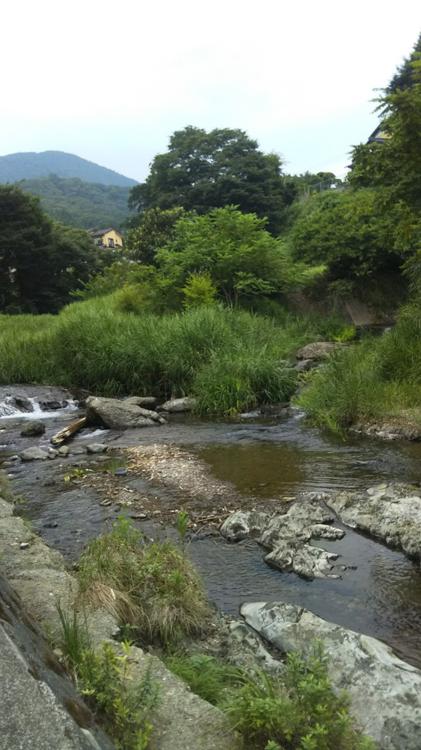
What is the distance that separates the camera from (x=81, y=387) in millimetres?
14211

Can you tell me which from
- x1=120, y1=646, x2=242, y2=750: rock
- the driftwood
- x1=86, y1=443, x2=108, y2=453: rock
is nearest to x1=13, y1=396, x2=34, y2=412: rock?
the driftwood

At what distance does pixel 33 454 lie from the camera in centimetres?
879

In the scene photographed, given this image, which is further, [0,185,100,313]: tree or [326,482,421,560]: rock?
[0,185,100,313]: tree

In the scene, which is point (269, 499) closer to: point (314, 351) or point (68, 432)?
point (68, 432)

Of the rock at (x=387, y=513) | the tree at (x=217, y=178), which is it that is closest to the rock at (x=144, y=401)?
the rock at (x=387, y=513)

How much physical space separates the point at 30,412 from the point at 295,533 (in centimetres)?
920

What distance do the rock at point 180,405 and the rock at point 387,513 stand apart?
577cm

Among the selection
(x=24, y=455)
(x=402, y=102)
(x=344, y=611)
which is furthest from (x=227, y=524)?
(x=402, y=102)

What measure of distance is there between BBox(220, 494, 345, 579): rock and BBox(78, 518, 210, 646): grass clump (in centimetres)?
98

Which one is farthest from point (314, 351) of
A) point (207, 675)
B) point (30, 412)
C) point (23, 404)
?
point (207, 675)

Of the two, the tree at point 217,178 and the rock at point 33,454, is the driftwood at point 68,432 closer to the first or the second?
the rock at point 33,454

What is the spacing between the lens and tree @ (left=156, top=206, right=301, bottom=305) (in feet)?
63.1

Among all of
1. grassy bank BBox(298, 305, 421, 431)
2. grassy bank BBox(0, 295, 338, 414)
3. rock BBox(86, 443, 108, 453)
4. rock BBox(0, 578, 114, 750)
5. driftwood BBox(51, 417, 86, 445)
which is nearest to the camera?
rock BBox(0, 578, 114, 750)

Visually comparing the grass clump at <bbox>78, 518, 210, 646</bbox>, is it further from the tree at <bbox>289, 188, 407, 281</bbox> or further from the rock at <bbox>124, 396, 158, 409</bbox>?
the tree at <bbox>289, 188, 407, 281</bbox>
